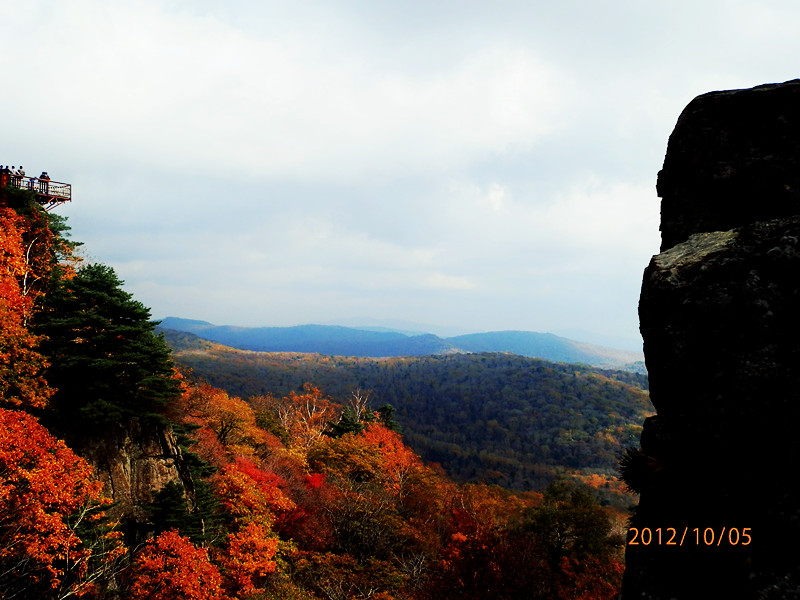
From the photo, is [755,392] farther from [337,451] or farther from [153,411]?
[337,451]

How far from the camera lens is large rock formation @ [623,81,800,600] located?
16.3 feet

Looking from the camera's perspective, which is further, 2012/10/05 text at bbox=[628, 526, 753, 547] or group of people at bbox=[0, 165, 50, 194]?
group of people at bbox=[0, 165, 50, 194]

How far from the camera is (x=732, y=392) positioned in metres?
5.48

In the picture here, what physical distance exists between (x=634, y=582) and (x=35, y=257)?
1364 inches

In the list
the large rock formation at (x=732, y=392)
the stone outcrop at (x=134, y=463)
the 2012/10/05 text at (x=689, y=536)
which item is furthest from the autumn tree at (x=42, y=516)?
the large rock formation at (x=732, y=392)

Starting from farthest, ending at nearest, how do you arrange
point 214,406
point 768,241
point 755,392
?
point 214,406 < point 768,241 < point 755,392

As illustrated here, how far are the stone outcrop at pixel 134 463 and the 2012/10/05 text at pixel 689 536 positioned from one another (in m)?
22.8

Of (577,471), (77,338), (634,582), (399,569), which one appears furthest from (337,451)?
(577,471)

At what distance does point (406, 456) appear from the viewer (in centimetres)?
5644

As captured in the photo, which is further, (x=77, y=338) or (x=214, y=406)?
(x=214, y=406)

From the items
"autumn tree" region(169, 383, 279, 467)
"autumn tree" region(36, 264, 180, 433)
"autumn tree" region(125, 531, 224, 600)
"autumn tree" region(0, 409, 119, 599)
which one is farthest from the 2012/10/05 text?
"autumn tree" region(169, 383, 279, 467)

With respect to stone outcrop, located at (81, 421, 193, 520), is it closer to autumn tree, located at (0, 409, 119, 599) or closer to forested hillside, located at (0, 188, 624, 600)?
forested hillside, located at (0, 188, 624, 600)

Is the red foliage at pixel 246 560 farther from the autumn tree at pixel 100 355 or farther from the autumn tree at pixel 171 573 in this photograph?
the autumn tree at pixel 100 355

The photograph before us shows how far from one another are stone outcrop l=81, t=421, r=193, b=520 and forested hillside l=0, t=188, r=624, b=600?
0.22 feet
